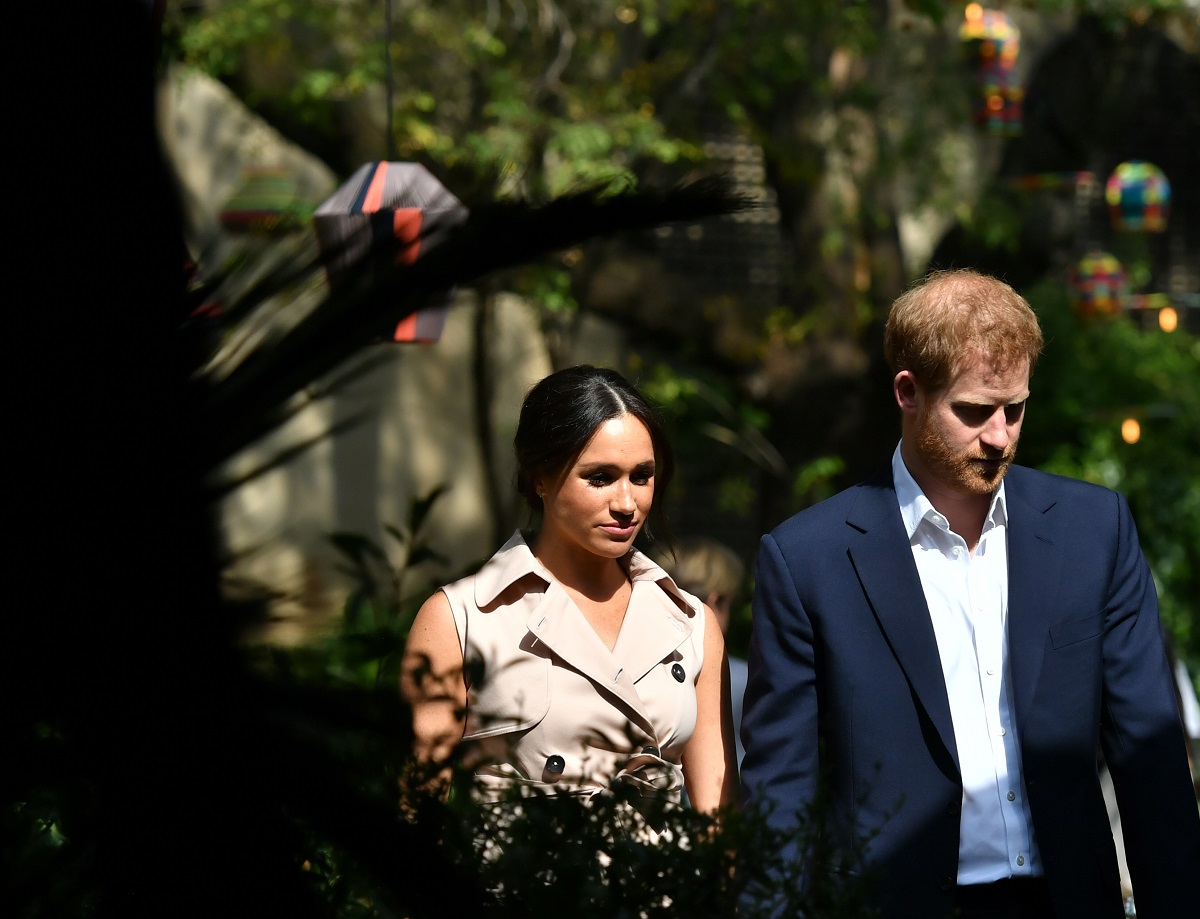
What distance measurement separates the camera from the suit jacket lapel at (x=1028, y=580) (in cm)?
292

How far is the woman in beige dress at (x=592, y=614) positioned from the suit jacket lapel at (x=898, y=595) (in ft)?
1.44

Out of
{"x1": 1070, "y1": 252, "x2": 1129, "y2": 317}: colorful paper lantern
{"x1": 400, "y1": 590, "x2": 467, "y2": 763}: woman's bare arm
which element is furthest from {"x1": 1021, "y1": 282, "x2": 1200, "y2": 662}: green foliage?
{"x1": 400, "y1": 590, "x2": 467, "y2": 763}: woman's bare arm

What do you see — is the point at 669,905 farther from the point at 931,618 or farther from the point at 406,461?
the point at 406,461

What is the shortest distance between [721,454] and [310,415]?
34.8 feet

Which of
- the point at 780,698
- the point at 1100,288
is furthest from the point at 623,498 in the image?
the point at 1100,288

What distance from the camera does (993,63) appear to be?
30.3 ft

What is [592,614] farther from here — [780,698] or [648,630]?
[780,698]

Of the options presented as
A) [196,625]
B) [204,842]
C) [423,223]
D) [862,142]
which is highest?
[862,142]

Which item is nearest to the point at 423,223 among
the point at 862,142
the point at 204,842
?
the point at 204,842

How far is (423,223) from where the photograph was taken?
1.33 meters

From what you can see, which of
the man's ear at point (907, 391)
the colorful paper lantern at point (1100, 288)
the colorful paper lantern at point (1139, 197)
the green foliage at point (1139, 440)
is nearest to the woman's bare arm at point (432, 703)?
the man's ear at point (907, 391)

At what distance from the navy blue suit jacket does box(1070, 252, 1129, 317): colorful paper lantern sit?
7.35m

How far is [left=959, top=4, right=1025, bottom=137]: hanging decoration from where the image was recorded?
9.19 metres

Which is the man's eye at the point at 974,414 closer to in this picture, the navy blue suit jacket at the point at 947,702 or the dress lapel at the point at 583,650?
the navy blue suit jacket at the point at 947,702
